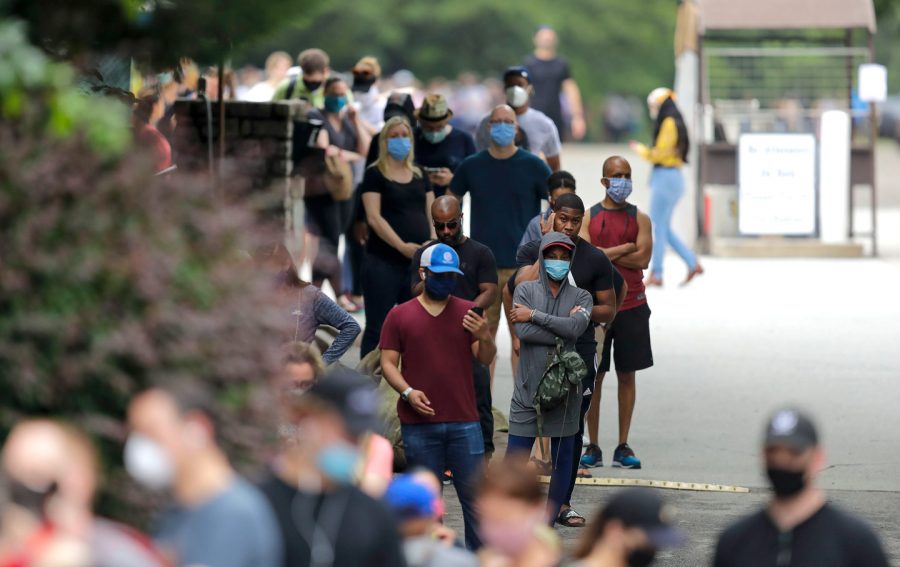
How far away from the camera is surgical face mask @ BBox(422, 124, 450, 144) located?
13000mm

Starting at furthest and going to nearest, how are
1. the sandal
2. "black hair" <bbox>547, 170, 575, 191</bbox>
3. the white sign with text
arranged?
the white sign with text
"black hair" <bbox>547, 170, 575, 191</bbox>
the sandal

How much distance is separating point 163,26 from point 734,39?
18.3 m

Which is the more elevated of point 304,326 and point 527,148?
point 527,148

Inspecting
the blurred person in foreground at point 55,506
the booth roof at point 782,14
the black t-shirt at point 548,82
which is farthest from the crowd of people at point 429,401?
the black t-shirt at point 548,82

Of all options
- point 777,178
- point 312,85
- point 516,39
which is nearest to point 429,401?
point 312,85

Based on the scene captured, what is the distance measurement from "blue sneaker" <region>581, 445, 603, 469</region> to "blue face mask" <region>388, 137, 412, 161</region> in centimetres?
232

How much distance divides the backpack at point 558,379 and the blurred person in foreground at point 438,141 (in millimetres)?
4225

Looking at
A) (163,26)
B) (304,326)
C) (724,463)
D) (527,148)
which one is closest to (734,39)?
(527,148)

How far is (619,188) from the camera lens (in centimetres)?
1030

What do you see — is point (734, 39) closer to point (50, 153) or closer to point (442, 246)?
point (442, 246)

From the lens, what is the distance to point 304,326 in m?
8.78

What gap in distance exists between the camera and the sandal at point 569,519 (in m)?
9.02

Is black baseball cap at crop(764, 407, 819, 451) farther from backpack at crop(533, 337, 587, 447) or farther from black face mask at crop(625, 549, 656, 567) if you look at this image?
backpack at crop(533, 337, 587, 447)

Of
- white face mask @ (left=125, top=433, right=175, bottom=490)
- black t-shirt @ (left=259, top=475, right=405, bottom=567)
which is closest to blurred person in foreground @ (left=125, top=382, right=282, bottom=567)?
white face mask @ (left=125, top=433, right=175, bottom=490)
